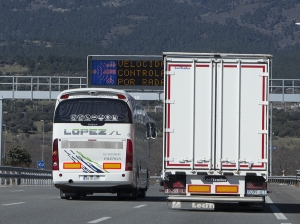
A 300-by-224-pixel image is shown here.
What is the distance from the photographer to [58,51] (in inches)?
6191

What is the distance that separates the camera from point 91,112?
24.7 meters

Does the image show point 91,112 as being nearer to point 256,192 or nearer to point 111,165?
point 111,165

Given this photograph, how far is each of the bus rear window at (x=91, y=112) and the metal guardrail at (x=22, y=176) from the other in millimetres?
12285

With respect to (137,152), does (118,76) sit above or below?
above

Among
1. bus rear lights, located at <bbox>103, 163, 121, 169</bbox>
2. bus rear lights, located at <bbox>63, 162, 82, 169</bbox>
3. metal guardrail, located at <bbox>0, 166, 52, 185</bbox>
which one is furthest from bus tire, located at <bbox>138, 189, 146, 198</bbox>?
metal guardrail, located at <bbox>0, 166, 52, 185</bbox>

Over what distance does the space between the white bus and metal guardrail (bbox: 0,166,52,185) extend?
1223 centimetres

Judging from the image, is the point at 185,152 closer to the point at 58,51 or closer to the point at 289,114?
the point at 289,114

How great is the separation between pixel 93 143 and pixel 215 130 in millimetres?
5733

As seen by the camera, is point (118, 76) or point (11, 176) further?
point (118, 76)

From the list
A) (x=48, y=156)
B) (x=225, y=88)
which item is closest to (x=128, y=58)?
(x=225, y=88)

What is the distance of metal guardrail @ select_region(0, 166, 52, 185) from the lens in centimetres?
3747

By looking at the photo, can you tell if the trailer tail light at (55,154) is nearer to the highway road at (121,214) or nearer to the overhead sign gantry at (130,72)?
the highway road at (121,214)

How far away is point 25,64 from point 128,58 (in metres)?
99.9

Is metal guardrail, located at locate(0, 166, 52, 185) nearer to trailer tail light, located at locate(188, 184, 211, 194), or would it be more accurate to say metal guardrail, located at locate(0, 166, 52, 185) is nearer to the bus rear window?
the bus rear window
